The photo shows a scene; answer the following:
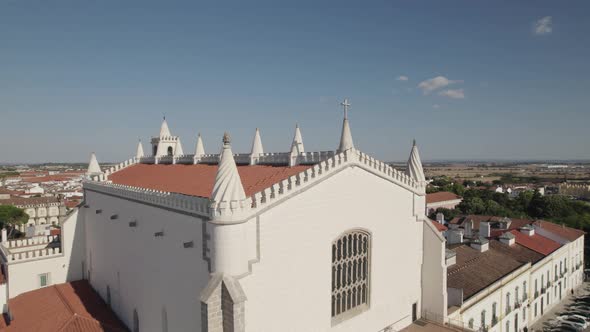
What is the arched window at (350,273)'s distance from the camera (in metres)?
17.5

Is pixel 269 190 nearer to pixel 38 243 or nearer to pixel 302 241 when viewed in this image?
pixel 302 241

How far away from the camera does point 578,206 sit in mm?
75812

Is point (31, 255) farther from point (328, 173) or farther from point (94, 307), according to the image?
point (328, 173)

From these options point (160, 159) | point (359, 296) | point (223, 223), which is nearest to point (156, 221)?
point (223, 223)

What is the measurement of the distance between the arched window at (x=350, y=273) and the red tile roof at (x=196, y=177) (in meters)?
4.36

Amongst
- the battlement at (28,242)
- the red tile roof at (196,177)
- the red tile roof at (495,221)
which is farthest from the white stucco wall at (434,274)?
Answer: the battlement at (28,242)

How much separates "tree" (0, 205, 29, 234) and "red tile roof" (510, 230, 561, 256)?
247ft

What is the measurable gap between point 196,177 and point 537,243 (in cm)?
3830

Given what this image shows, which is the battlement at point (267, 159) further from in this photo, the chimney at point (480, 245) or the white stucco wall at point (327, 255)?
the chimney at point (480, 245)

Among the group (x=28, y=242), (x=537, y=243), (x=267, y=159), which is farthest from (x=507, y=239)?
(x=28, y=242)

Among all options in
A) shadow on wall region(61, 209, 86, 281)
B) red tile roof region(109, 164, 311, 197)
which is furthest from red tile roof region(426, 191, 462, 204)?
shadow on wall region(61, 209, 86, 281)

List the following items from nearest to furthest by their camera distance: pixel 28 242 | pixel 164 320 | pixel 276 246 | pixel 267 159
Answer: pixel 276 246, pixel 164 320, pixel 267 159, pixel 28 242

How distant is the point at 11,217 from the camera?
62250 mm

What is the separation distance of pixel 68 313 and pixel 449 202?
8762 cm
